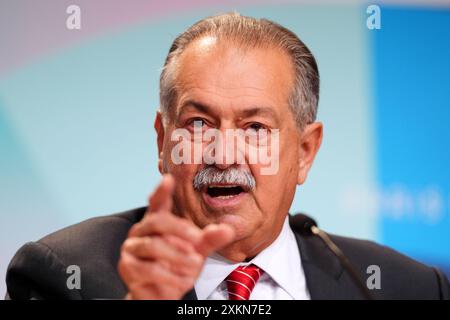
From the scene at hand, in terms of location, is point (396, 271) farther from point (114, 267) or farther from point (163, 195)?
point (163, 195)

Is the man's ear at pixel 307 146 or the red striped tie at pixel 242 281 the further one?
the man's ear at pixel 307 146

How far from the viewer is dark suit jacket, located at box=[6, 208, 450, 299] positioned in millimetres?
2043

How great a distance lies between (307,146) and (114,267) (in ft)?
2.27

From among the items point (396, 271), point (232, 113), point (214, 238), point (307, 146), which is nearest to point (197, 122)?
point (232, 113)

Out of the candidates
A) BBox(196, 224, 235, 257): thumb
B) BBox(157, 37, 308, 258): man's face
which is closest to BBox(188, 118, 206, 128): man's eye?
BBox(157, 37, 308, 258): man's face

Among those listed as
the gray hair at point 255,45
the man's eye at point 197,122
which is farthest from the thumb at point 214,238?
the gray hair at point 255,45

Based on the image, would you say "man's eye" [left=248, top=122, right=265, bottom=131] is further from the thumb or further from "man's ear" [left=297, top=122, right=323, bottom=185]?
the thumb

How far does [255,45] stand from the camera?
7.15ft

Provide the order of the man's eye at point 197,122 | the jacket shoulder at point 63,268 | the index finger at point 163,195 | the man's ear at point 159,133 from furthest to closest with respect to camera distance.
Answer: the man's ear at point 159,133 < the man's eye at point 197,122 < the jacket shoulder at point 63,268 < the index finger at point 163,195

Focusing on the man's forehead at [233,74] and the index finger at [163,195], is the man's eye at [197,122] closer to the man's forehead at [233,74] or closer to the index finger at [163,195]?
the man's forehead at [233,74]

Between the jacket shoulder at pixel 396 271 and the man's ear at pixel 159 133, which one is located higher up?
the man's ear at pixel 159 133

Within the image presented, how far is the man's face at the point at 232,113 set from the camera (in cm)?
212

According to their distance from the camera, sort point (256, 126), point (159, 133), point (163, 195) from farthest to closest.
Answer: point (159, 133) → point (256, 126) → point (163, 195)
